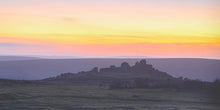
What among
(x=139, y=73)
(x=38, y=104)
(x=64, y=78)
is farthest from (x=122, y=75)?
(x=38, y=104)

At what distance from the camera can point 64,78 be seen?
141m

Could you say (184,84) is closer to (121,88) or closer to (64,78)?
(121,88)

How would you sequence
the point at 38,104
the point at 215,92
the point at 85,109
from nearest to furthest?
the point at 85,109
the point at 38,104
the point at 215,92

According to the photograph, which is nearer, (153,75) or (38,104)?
(38,104)

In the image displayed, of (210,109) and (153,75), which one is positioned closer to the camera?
(210,109)

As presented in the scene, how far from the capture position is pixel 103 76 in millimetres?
140750

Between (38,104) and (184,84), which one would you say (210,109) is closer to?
(38,104)

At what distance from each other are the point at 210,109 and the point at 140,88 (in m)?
50.4

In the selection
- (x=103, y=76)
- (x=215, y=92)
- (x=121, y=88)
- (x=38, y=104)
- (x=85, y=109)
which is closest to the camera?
(x=85, y=109)

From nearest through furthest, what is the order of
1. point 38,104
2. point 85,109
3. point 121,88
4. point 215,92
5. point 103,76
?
point 85,109 → point 38,104 → point 215,92 → point 121,88 → point 103,76

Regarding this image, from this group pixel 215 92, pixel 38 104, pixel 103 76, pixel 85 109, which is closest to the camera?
pixel 85 109

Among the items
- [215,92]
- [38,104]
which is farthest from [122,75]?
[38,104]

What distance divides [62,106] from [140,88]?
170ft

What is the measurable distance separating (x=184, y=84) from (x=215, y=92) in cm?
1585
